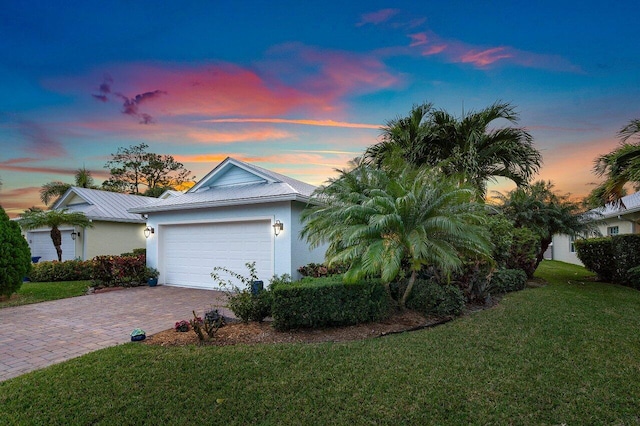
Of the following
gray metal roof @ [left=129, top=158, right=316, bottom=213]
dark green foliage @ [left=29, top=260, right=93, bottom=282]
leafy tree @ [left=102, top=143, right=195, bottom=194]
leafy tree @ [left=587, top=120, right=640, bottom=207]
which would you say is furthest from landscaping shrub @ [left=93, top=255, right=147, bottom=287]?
leafy tree @ [left=102, top=143, right=195, bottom=194]

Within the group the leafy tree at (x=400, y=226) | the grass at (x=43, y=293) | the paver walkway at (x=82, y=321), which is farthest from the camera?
the grass at (x=43, y=293)

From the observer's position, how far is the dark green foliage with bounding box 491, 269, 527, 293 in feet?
30.3

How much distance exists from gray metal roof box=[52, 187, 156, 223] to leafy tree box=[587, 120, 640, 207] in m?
17.8

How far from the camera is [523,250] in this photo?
37.2ft

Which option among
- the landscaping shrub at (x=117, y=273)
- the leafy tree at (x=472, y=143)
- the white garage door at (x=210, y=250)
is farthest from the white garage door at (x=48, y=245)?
the leafy tree at (x=472, y=143)

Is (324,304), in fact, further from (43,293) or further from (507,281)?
(43,293)

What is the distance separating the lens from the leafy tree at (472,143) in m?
9.88

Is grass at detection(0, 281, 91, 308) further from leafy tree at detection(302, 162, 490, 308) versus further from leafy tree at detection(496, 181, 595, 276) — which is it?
leafy tree at detection(496, 181, 595, 276)

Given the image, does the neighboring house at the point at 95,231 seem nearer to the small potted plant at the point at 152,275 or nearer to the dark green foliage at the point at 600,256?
the small potted plant at the point at 152,275

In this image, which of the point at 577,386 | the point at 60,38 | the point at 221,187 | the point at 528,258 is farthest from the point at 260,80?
the point at 528,258

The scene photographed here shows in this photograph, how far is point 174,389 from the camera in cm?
350

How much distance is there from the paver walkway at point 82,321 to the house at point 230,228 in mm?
1242

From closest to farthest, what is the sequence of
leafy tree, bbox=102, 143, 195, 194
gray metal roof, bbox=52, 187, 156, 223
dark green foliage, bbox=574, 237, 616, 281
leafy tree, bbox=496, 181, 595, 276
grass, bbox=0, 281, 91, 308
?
1. grass, bbox=0, 281, 91, 308
2. dark green foliage, bbox=574, 237, 616, 281
3. leafy tree, bbox=496, 181, 595, 276
4. gray metal roof, bbox=52, 187, 156, 223
5. leafy tree, bbox=102, 143, 195, 194

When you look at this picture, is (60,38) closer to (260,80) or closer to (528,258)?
(260,80)
